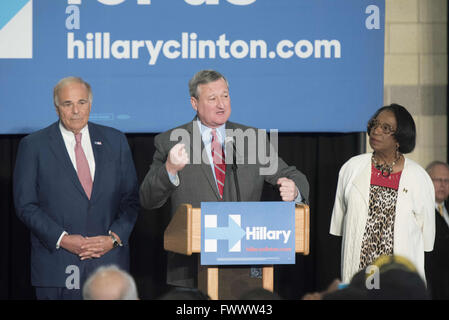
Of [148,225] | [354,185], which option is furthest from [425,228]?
[148,225]

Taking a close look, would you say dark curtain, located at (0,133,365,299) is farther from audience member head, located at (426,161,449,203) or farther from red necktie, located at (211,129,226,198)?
red necktie, located at (211,129,226,198)

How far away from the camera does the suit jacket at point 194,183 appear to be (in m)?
3.69

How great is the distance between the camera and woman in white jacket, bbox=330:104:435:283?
4125 millimetres

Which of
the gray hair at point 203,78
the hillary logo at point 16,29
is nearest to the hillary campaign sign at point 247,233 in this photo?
the gray hair at point 203,78

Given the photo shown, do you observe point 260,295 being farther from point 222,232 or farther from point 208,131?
point 208,131

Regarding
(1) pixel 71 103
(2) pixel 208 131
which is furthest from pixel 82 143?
(2) pixel 208 131

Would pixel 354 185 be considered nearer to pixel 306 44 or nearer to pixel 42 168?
pixel 306 44

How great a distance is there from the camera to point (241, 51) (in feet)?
16.5

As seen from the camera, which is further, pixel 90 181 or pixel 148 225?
pixel 148 225

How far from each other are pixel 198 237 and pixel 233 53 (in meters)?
2.08

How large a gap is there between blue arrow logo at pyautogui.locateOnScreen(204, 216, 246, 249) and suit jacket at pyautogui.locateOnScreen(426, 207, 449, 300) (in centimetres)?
215

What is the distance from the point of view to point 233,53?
5.03 meters

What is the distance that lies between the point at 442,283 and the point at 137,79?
107 inches

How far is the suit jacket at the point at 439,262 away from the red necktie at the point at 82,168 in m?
2.47
